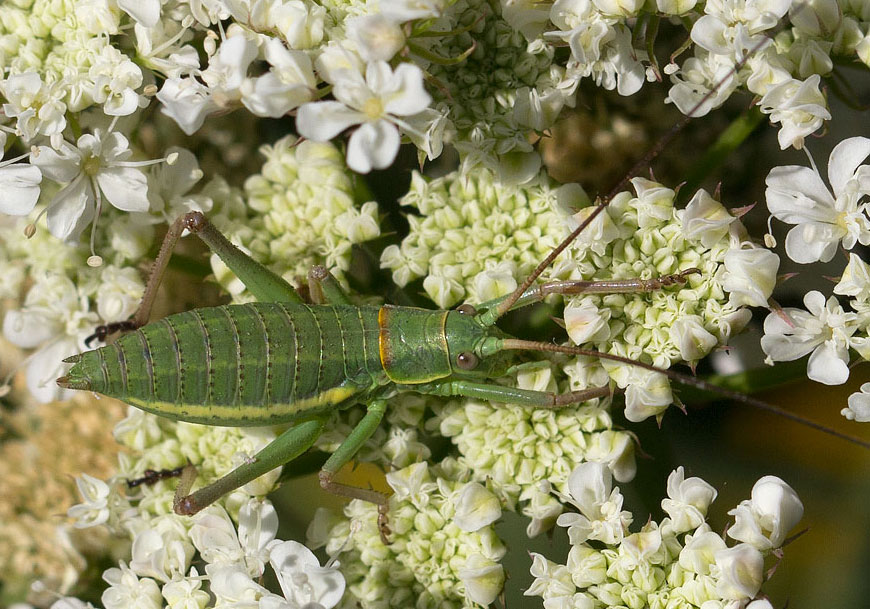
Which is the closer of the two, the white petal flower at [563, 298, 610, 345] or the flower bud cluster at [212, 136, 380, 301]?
the white petal flower at [563, 298, 610, 345]

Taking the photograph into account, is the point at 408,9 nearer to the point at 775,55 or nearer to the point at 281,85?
the point at 281,85

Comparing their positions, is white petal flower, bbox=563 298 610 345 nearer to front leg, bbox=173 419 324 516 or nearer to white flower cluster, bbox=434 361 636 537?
white flower cluster, bbox=434 361 636 537

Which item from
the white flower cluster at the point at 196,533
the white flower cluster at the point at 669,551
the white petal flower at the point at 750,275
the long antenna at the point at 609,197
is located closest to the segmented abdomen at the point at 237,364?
the white flower cluster at the point at 196,533

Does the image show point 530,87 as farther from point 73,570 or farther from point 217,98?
point 73,570

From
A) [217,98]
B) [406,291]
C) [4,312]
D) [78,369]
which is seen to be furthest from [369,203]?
[4,312]

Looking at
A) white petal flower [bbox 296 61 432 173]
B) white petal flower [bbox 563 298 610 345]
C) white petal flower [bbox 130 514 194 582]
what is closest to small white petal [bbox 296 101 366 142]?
white petal flower [bbox 296 61 432 173]

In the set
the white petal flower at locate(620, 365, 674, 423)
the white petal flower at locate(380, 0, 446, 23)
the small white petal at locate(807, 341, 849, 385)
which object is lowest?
the white petal flower at locate(620, 365, 674, 423)
